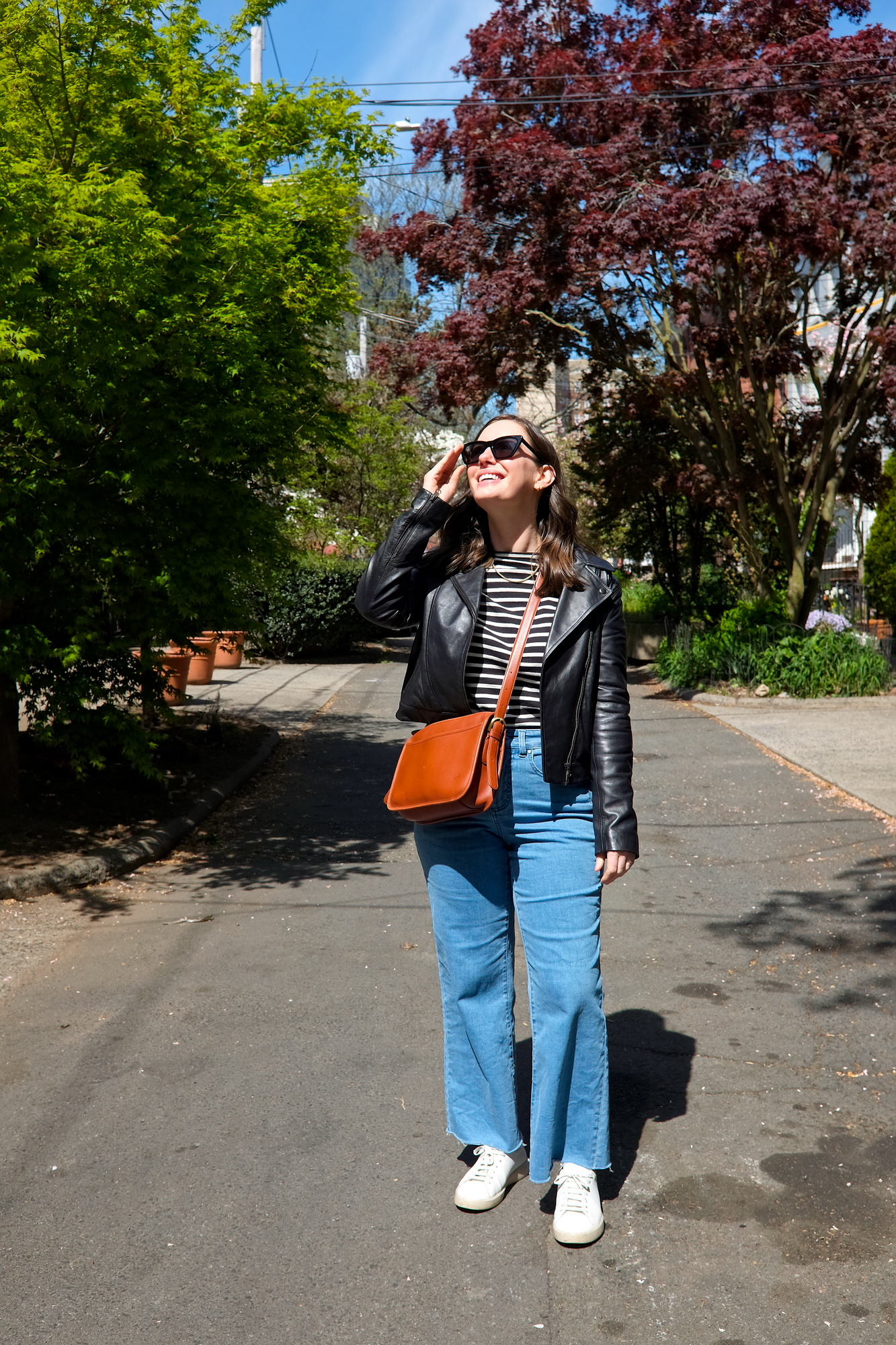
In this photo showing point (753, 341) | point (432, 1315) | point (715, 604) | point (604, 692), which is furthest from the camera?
point (715, 604)

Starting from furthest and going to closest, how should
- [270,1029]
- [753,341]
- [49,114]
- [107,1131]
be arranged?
[753,341]
[49,114]
[270,1029]
[107,1131]

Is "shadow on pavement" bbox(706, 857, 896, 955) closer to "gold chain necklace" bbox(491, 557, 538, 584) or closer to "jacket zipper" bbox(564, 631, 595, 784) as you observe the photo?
"jacket zipper" bbox(564, 631, 595, 784)

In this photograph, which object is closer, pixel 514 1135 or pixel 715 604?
pixel 514 1135

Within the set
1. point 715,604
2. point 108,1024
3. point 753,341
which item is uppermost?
point 753,341

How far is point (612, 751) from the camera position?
9.35 ft

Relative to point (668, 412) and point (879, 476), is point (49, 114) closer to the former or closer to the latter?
point (668, 412)

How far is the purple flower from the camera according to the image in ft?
50.1

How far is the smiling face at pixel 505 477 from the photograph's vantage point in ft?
9.73

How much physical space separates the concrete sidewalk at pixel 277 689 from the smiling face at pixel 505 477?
8.56 meters

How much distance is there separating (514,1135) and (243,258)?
4.90 meters

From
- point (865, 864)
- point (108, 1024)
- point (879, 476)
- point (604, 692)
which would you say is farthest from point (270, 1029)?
point (879, 476)

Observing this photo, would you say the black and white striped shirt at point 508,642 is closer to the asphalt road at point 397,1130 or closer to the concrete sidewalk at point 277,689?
the asphalt road at point 397,1130

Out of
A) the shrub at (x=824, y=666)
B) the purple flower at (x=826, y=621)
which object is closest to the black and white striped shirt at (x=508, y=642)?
the shrub at (x=824, y=666)

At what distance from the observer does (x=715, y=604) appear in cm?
2006
